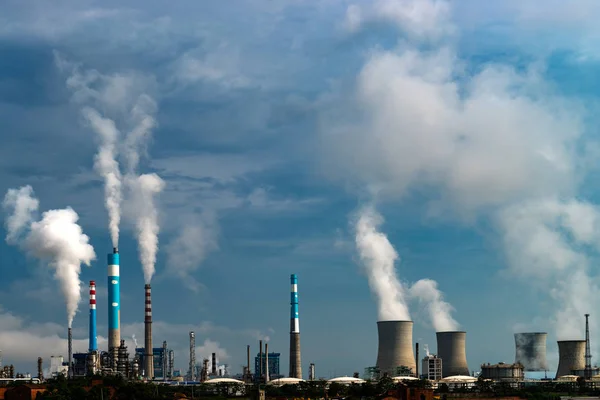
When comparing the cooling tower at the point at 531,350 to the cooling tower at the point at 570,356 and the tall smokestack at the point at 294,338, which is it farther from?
the tall smokestack at the point at 294,338

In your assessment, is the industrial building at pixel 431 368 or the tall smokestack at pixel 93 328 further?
the industrial building at pixel 431 368

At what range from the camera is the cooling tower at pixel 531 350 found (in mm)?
135625

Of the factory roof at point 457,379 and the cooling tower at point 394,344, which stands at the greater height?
the cooling tower at point 394,344

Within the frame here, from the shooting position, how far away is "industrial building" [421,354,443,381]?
437 feet

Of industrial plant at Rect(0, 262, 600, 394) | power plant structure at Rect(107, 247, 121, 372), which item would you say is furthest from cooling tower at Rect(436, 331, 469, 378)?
power plant structure at Rect(107, 247, 121, 372)

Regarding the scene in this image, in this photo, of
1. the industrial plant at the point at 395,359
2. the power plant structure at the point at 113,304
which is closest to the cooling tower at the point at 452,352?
the industrial plant at the point at 395,359

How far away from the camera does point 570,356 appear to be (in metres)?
128

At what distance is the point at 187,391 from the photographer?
337 feet

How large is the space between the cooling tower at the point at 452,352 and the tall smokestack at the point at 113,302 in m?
43.2

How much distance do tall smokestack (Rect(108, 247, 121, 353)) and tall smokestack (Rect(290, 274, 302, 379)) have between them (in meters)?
26.7

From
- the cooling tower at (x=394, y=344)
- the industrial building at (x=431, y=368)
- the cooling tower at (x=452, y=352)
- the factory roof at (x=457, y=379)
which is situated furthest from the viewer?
the industrial building at (x=431, y=368)

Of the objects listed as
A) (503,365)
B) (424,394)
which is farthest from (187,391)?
(503,365)

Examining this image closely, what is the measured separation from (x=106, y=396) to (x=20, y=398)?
8.29 m

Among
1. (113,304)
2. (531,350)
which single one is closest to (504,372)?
(531,350)
